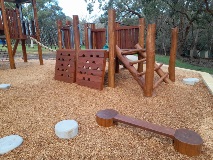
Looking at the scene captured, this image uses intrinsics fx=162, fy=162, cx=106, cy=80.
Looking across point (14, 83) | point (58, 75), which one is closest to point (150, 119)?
point (58, 75)

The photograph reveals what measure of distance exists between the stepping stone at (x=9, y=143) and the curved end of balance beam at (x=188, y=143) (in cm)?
192

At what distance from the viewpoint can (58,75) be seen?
4859mm

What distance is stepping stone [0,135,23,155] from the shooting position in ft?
6.25

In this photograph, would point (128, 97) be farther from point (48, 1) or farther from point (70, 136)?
point (48, 1)

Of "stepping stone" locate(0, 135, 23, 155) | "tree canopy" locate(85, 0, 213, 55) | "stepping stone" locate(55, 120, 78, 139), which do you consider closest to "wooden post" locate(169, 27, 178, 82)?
"stepping stone" locate(55, 120, 78, 139)

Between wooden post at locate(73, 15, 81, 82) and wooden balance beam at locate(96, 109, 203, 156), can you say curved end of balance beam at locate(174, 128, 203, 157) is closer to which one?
wooden balance beam at locate(96, 109, 203, 156)

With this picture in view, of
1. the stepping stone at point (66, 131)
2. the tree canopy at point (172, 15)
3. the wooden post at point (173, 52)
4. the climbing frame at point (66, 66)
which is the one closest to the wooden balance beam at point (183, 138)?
the stepping stone at point (66, 131)

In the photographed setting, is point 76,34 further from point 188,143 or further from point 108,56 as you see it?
point 188,143

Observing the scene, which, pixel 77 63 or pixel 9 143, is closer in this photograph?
pixel 9 143

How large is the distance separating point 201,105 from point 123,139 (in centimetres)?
197

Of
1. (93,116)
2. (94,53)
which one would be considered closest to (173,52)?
(94,53)

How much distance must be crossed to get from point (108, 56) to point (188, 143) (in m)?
2.71

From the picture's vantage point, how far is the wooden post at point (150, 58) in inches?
127

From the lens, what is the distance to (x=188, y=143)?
1804 millimetres
